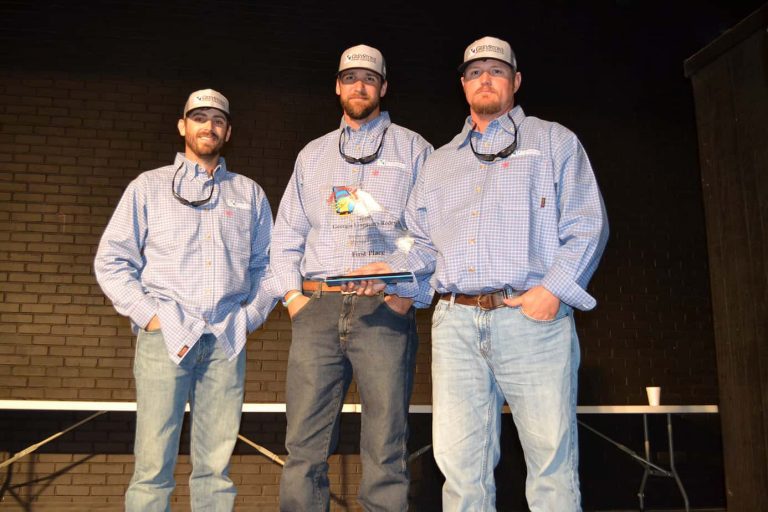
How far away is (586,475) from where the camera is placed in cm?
579

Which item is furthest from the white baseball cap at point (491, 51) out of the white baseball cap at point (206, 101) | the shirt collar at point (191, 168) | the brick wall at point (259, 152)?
the brick wall at point (259, 152)

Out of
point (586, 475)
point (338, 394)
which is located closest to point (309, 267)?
point (338, 394)

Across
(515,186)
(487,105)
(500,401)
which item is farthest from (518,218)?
(500,401)

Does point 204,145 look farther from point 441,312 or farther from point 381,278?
point 441,312

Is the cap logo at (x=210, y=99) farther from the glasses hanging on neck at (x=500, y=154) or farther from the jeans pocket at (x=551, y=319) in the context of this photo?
the jeans pocket at (x=551, y=319)

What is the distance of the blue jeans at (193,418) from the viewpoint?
276cm

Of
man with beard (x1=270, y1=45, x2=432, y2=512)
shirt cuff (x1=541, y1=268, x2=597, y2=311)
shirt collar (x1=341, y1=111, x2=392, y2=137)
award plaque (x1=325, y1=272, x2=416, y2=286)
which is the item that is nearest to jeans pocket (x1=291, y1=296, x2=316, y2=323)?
man with beard (x1=270, y1=45, x2=432, y2=512)

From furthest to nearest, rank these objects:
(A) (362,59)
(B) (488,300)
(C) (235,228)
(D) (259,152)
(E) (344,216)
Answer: (D) (259,152) < (C) (235,228) < (A) (362,59) < (E) (344,216) < (B) (488,300)

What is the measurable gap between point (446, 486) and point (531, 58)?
4.87 metres

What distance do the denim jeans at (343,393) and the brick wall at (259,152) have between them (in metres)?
3.18

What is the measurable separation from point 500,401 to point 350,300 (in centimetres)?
65

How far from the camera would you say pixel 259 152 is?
19.4 ft

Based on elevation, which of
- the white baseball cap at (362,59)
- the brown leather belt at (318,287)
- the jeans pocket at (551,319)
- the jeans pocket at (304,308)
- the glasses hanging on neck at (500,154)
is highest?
the white baseball cap at (362,59)

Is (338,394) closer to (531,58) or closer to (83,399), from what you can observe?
(83,399)
